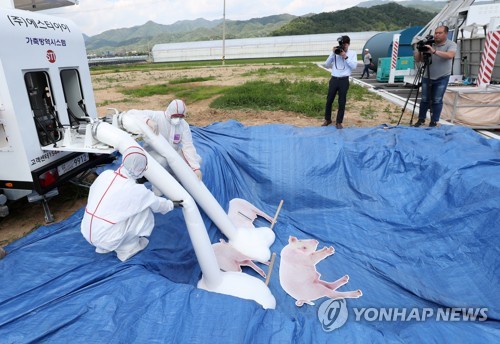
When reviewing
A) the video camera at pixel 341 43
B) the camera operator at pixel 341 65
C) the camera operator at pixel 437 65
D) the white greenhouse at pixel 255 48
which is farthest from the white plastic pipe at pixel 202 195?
the white greenhouse at pixel 255 48

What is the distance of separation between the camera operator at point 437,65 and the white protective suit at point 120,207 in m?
5.49

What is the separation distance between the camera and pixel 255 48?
4103cm

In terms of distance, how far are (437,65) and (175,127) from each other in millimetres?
4979

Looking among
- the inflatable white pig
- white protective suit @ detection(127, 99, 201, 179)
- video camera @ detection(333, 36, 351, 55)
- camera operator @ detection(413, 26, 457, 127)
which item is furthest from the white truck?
camera operator @ detection(413, 26, 457, 127)

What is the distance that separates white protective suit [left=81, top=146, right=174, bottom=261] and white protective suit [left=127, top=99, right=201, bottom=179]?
1.02 metres

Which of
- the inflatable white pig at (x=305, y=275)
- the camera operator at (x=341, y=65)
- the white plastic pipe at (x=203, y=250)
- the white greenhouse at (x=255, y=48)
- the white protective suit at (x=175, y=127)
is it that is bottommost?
the inflatable white pig at (x=305, y=275)

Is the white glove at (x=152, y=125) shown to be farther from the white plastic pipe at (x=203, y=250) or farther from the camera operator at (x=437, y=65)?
the camera operator at (x=437, y=65)

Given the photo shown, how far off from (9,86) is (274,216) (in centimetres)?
331

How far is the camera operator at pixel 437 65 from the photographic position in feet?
17.9

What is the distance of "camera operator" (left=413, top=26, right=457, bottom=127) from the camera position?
547cm

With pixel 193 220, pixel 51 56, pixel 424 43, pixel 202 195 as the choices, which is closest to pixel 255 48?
pixel 424 43

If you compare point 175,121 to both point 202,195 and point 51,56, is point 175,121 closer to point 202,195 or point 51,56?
point 202,195

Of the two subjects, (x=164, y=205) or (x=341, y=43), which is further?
(x=341, y=43)

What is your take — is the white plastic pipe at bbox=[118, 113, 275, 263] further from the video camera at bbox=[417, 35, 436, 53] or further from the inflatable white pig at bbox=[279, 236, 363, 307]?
the video camera at bbox=[417, 35, 436, 53]
